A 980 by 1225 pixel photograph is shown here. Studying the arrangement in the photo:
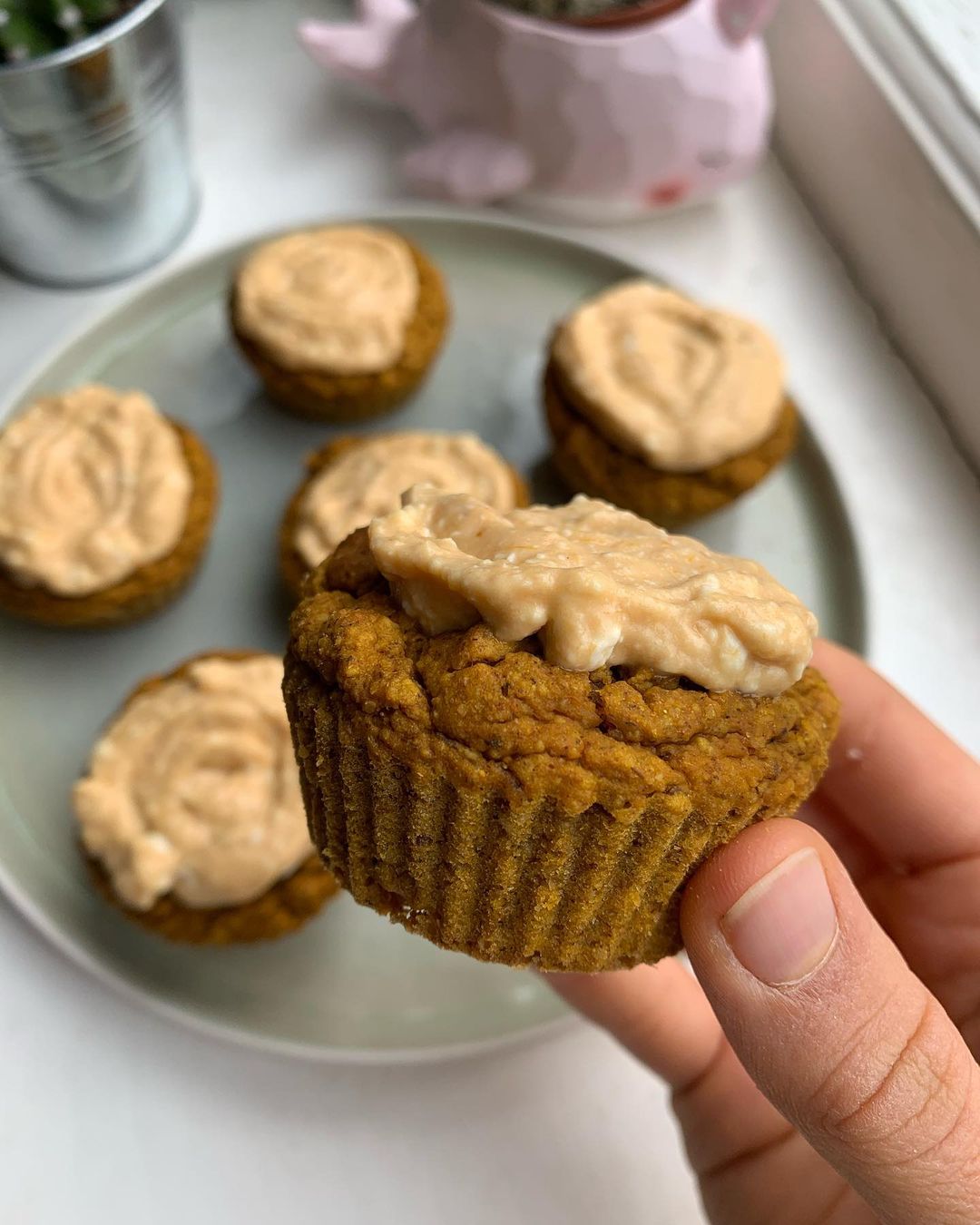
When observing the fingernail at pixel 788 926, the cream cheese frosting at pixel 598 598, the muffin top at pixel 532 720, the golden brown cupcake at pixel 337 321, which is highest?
the cream cheese frosting at pixel 598 598

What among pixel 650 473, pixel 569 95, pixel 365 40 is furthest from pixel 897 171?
pixel 365 40

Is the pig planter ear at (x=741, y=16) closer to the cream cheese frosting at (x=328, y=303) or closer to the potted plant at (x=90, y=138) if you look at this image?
the cream cheese frosting at (x=328, y=303)

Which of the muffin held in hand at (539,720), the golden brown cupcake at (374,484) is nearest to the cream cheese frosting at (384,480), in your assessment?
the golden brown cupcake at (374,484)

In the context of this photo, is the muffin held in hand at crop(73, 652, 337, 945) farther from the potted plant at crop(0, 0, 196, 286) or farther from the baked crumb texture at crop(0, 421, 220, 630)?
the potted plant at crop(0, 0, 196, 286)

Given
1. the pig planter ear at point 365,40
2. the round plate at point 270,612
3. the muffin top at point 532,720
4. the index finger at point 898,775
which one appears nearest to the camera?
the muffin top at point 532,720

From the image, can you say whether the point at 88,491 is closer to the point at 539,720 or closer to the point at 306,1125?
the point at 306,1125

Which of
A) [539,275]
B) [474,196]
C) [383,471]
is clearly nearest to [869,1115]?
[383,471]
